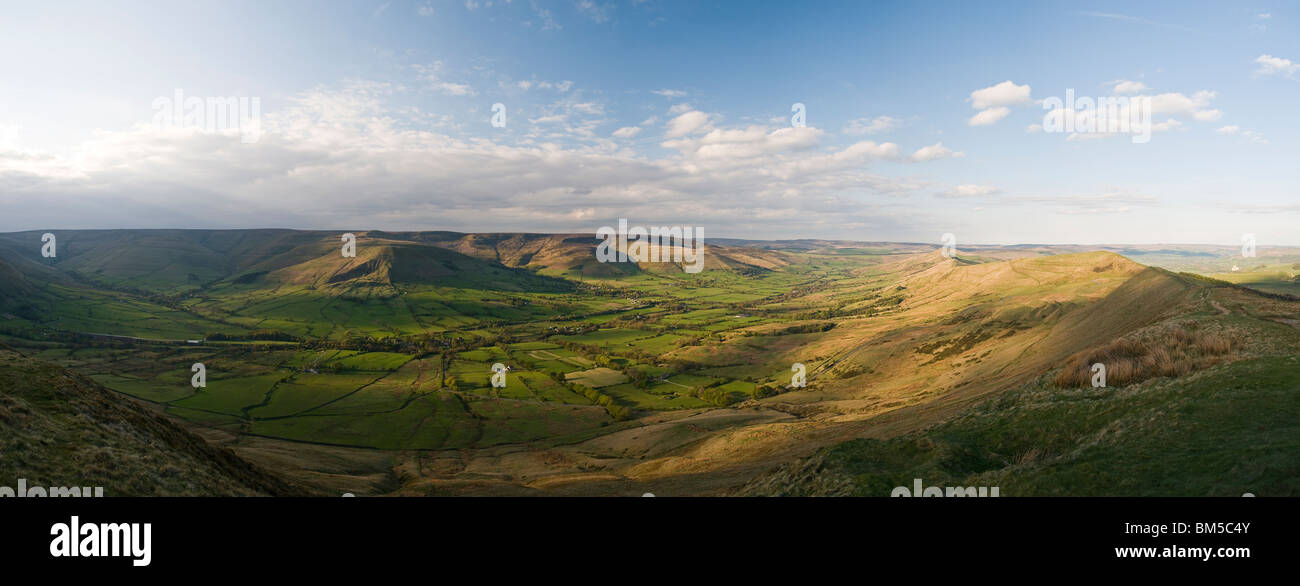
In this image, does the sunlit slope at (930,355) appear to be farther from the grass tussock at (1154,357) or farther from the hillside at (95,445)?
the hillside at (95,445)

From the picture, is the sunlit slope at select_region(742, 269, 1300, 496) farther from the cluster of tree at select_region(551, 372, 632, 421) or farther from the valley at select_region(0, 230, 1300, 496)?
the cluster of tree at select_region(551, 372, 632, 421)

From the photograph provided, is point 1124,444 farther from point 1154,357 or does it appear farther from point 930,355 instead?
point 930,355

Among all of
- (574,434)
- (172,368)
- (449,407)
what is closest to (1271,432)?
(574,434)

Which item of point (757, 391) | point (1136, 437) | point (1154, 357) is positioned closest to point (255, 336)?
point (757, 391)

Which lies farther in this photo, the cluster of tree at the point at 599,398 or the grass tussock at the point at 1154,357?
the cluster of tree at the point at 599,398

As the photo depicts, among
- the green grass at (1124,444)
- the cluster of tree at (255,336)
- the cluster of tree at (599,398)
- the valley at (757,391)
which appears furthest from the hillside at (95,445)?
the cluster of tree at (255,336)

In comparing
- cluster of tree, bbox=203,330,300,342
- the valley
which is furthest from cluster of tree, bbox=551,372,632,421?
cluster of tree, bbox=203,330,300,342
